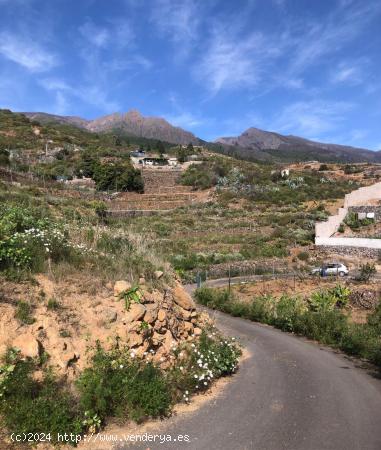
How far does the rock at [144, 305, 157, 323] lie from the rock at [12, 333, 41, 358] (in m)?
1.96

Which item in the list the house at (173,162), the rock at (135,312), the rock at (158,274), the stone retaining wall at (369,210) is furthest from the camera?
the house at (173,162)

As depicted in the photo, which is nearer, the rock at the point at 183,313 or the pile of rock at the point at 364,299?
the rock at the point at 183,313

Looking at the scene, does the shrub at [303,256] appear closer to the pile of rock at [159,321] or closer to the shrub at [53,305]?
the pile of rock at [159,321]

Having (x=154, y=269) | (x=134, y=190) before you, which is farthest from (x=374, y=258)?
(x=134, y=190)

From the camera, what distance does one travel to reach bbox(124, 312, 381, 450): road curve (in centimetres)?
519

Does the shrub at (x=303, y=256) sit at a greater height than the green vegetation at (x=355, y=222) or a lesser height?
lesser

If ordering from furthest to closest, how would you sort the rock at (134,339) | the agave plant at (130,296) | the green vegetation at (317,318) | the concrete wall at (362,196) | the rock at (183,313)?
the concrete wall at (362,196) < the green vegetation at (317,318) < the rock at (183,313) < the agave plant at (130,296) < the rock at (134,339)

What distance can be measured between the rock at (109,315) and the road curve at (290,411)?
74.1 inches

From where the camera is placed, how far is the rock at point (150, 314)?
6996 millimetres

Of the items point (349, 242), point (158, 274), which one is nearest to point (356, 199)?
point (349, 242)

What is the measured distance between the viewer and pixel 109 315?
6.73m

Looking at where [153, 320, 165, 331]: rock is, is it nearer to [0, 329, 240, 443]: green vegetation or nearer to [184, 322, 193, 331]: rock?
[0, 329, 240, 443]: green vegetation

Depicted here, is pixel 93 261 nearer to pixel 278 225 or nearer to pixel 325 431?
pixel 325 431

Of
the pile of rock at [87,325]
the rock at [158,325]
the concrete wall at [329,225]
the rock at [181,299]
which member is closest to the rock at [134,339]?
the pile of rock at [87,325]
